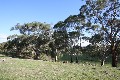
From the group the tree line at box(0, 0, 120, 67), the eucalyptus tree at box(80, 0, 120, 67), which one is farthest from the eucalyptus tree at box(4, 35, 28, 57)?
the eucalyptus tree at box(80, 0, 120, 67)

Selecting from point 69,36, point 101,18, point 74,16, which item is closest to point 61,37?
point 69,36

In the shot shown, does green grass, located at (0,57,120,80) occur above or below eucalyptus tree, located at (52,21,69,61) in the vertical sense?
below

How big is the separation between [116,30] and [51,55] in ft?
181

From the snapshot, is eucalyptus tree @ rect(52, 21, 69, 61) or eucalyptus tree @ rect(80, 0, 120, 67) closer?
eucalyptus tree @ rect(80, 0, 120, 67)

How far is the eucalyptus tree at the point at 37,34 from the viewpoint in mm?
108250

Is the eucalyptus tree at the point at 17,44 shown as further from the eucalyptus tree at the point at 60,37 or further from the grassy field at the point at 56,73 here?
→ the grassy field at the point at 56,73

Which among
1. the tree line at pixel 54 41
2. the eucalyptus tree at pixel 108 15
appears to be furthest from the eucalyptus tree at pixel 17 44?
the eucalyptus tree at pixel 108 15

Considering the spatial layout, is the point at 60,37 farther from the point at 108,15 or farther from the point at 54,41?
the point at 108,15

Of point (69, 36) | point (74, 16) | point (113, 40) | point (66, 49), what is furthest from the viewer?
point (66, 49)

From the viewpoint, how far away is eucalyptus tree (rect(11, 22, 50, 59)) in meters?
108

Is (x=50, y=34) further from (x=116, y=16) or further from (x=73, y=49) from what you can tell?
(x=116, y=16)

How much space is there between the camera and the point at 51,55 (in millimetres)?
109438

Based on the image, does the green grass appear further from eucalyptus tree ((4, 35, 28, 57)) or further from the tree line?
eucalyptus tree ((4, 35, 28, 57))

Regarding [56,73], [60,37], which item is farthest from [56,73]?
[60,37]
